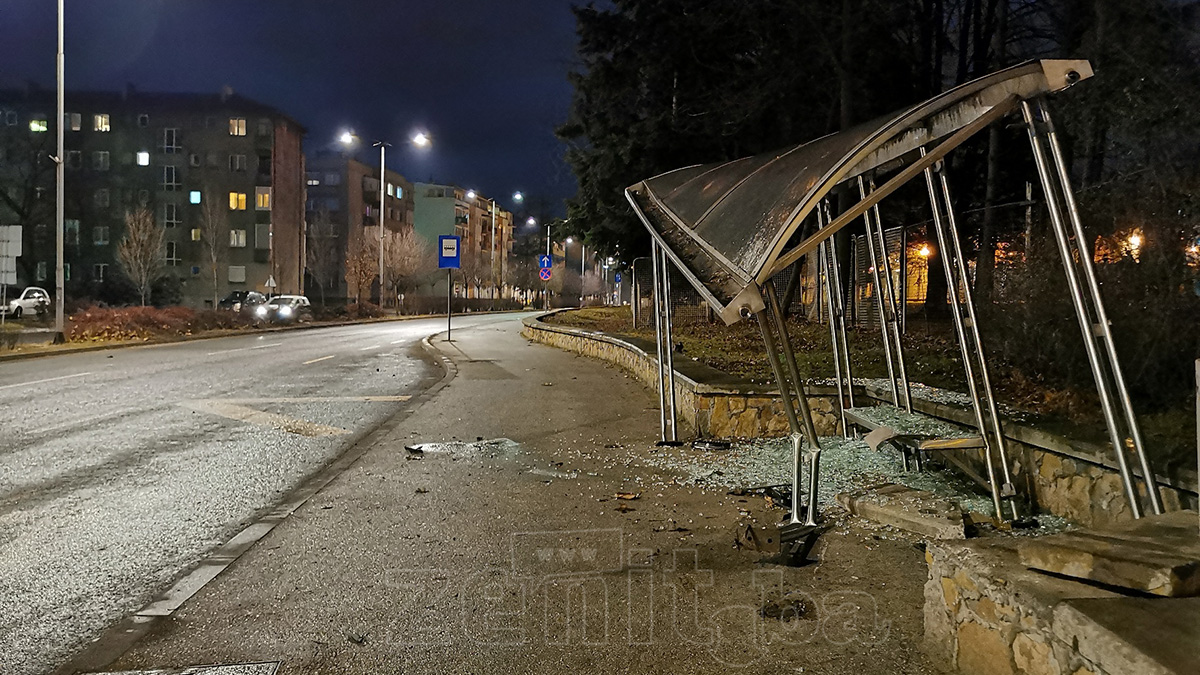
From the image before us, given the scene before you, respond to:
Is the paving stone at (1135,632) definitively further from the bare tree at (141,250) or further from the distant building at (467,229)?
the distant building at (467,229)

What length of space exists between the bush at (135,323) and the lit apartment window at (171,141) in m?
36.2

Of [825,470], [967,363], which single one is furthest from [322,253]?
[967,363]

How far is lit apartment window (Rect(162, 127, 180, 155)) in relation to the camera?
63.1 metres

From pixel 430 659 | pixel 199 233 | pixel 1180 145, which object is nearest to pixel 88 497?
pixel 430 659

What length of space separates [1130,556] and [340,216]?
8383 centimetres

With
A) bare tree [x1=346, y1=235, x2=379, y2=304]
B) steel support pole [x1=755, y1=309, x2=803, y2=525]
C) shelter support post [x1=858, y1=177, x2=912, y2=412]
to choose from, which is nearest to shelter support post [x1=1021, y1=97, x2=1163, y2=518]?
steel support pole [x1=755, y1=309, x2=803, y2=525]

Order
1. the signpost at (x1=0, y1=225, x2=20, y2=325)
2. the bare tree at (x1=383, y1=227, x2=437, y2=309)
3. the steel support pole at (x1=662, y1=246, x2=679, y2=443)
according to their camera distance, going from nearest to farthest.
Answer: the steel support pole at (x1=662, y1=246, x2=679, y2=443) < the signpost at (x1=0, y1=225, x2=20, y2=325) < the bare tree at (x1=383, y1=227, x2=437, y2=309)

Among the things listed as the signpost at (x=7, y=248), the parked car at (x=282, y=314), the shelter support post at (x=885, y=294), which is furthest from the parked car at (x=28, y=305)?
the shelter support post at (x=885, y=294)

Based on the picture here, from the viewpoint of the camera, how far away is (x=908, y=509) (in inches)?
202

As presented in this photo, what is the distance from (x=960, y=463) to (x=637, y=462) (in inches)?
112

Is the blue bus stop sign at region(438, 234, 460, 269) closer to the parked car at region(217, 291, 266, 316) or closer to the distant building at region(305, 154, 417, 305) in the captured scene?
the parked car at region(217, 291, 266, 316)

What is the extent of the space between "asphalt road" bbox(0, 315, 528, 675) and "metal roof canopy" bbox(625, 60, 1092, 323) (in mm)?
3686

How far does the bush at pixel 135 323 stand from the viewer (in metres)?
25.4

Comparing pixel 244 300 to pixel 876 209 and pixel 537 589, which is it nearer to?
pixel 876 209
